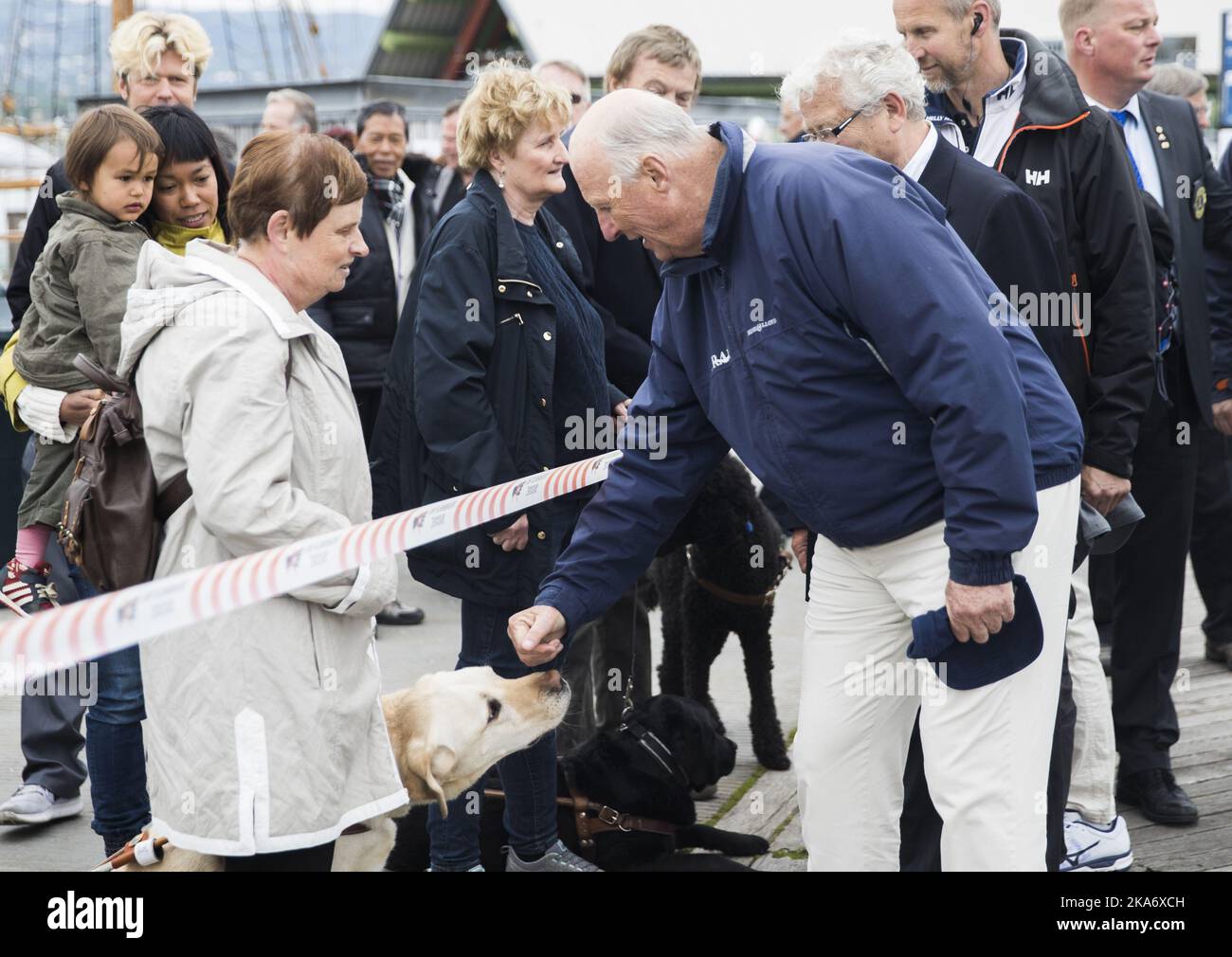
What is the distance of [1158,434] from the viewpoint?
183 inches

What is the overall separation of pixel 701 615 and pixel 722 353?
238 cm

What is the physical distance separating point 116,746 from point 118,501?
1.16 meters

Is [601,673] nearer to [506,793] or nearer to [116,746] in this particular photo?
[506,793]

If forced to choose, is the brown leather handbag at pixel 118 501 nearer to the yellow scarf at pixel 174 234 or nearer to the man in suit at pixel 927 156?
the yellow scarf at pixel 174 234

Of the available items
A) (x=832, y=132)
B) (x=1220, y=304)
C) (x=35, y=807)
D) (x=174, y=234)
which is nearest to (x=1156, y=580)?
(x=1220, y=304)

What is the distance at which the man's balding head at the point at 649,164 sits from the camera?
2.76 metres

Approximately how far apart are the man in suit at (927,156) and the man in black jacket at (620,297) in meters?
1.23

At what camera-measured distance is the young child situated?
11.6 feet

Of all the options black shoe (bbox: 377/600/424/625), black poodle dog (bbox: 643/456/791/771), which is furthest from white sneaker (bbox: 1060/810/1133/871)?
black shoe (bbox: 377/600/424/625)

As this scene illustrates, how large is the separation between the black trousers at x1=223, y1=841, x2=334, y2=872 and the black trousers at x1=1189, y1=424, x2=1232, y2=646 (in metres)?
4.71

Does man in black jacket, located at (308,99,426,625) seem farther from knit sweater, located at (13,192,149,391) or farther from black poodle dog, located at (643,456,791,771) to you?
knit sweater, located at (13,192,149,391)

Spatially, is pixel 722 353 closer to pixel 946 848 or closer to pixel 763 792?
pixel 946 848
